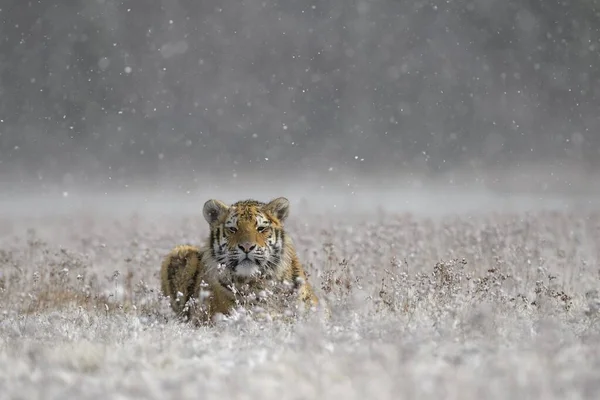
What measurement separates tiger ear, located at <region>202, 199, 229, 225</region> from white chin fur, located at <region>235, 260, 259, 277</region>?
68 cm

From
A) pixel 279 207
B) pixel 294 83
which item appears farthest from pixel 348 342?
pixel 294 83

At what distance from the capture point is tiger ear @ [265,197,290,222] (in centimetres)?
955

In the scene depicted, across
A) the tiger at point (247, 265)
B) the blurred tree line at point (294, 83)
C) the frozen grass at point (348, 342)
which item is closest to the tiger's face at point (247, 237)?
the tiger at point (247, 265)

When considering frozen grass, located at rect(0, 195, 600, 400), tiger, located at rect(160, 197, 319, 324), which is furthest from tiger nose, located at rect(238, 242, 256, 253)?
frozen grass, located at rect(0, 195, 600, 400)

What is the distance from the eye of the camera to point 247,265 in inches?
359

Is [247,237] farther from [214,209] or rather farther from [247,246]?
[214,209]

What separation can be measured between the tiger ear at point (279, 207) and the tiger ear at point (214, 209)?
465 mm

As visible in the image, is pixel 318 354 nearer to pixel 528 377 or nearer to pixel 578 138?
pixel 528 377

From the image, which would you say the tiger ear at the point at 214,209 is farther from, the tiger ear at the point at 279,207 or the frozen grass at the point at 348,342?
the frozen grass at the point at 348,342

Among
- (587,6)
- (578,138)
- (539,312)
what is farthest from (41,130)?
(539,312)

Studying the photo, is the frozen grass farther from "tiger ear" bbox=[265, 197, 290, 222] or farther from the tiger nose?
"tiger ear" bbox=[265, 197, 290, 222]

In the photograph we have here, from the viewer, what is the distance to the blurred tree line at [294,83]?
A: 73.7 meters

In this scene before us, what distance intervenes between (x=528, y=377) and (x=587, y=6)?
83.1m

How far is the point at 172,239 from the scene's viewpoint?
1491 centimetres
